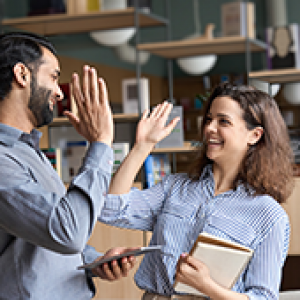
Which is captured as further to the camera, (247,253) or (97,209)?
(247,253)

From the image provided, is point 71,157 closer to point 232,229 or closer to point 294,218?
point 294,218

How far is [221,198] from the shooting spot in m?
1.63

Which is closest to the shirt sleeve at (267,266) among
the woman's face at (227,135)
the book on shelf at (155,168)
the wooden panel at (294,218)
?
the woman's face at (227,135)

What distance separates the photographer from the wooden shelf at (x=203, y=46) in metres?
3.36

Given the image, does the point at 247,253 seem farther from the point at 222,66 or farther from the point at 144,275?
the point at 222,66

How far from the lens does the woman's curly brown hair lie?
166 centimetres

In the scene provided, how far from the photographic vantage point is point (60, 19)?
11.3 feet

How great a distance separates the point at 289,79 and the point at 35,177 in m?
2.75

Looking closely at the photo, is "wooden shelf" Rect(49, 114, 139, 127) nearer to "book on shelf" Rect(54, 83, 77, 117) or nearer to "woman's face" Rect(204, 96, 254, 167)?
"book on shelf" Rect(54, 83, 77, 117)

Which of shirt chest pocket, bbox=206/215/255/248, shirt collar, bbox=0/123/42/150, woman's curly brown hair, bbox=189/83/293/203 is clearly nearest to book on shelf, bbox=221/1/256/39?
woman's curly brown hair, bbox=189/83/293/203

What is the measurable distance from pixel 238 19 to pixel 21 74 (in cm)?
269

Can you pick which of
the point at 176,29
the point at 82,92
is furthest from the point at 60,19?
the point at 176,29

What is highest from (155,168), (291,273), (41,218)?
(41,218)

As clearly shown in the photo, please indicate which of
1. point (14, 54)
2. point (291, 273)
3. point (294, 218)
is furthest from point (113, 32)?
point (14, 54)
